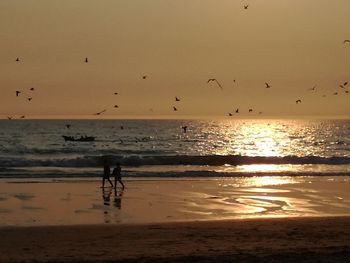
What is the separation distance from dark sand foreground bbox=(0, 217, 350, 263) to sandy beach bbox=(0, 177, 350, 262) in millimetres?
21

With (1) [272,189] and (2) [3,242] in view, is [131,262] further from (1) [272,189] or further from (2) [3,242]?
(1) [272,189]

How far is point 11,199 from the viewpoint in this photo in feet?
84.0

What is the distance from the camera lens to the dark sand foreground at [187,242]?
14.2 m

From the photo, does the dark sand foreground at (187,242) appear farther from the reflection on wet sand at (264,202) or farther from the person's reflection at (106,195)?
the person's reflection at (106,195)

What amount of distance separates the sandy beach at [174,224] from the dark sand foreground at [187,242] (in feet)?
0.07

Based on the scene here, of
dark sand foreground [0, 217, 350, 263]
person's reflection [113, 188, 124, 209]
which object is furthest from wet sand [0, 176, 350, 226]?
dark sand foreground [0, 217, 350, 263]

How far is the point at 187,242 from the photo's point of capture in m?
16.3

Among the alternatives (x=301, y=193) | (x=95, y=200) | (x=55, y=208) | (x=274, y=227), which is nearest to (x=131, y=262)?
(x=274, y=227)

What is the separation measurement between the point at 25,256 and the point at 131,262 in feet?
7.80

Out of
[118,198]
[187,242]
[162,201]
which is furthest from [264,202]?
[187,242]

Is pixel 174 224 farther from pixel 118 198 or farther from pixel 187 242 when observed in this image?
pixel 118 198

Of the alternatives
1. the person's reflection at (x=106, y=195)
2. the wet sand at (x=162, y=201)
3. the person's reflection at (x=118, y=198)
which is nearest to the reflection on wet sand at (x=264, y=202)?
the wet sand at (x=162, y=201)

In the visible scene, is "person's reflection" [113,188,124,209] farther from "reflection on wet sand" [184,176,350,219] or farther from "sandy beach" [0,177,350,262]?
"reflection on wet sand" [184,176,350,219]

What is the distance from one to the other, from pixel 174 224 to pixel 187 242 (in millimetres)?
3109
